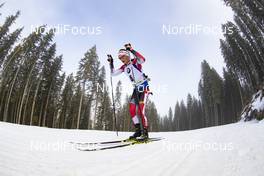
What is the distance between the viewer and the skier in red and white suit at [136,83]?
20.6 ft

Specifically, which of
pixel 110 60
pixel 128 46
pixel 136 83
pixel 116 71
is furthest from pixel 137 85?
pixel 110 60

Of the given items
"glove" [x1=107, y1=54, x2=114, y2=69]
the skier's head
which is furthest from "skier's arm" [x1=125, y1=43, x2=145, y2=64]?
"glove" [x1=107, y1=54, x2=114, y2=69]

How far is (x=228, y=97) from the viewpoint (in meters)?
55.2

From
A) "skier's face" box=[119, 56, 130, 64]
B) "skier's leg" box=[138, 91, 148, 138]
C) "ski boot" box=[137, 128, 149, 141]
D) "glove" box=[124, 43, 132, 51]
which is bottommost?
"ski boot" box=[137, 128, 149, 141]

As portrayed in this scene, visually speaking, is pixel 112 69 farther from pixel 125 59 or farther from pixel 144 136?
pixel 144 136

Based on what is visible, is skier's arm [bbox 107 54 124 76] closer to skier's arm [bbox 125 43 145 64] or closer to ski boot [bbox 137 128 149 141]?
skier's arm [bbox 125 43 145 64]

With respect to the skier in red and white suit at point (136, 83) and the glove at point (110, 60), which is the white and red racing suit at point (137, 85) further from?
the glove at point (110, 60)

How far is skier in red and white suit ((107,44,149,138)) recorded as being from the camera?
628 cm

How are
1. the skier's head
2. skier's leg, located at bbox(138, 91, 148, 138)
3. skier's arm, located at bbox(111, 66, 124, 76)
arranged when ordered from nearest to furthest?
skier's leg, located at bbox(138, 91, 148, 138) → the skier's head → skier's arm, located at bbox(111, 66, 124, 76)

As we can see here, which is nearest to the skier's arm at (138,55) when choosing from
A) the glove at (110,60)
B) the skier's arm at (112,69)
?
the skier's arm at (112,69)

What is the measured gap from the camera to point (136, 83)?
21.9ft

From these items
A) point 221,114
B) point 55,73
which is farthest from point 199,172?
point 221,114

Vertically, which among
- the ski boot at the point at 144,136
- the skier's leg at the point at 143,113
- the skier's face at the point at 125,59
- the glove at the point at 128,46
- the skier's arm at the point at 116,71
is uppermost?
the glove at the point at 128,46

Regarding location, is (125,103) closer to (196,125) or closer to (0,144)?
(196,125)
